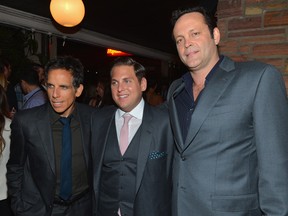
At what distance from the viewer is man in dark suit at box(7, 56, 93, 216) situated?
2.38m

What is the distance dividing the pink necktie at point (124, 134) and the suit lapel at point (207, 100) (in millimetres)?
687

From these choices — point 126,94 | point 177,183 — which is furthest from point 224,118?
point 126,94

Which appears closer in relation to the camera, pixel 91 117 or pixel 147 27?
pixel 91 117

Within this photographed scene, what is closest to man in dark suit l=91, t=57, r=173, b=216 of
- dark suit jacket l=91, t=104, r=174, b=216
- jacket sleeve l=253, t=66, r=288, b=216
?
dark suit jacket l=91, t=104, r=174, b=216

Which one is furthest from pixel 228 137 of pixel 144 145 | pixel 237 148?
pixel 144 145

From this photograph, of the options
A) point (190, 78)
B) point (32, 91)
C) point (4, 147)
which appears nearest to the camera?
point (190, 78)

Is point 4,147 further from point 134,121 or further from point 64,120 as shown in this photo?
point 134,121

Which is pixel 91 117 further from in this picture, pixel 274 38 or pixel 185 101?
pixel 274 38

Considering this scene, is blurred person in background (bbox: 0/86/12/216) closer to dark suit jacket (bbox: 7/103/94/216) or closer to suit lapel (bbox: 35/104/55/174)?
dark suit jacket (bbox: 7/103/94/216)

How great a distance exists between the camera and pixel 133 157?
2312mm

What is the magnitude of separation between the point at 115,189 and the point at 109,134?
0.46 m

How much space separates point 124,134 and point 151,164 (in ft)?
1.14

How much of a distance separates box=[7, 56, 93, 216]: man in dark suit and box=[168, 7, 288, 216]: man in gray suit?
3.05 feet

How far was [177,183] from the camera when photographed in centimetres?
195
